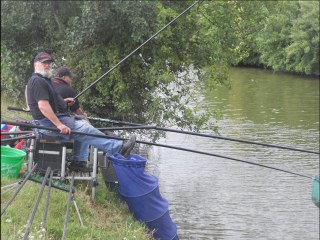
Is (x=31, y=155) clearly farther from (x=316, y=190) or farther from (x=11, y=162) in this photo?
(x=316, y=190)

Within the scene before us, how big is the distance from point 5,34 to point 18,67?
0.71m

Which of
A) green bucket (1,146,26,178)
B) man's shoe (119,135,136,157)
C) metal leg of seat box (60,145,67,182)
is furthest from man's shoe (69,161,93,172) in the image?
green bucket (1,146,26,178)

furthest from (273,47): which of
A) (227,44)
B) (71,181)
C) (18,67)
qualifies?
(71,181)

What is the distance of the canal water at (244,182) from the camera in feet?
41.6

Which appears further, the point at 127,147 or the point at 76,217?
the point at 76,217

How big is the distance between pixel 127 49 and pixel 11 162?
21.3 ft

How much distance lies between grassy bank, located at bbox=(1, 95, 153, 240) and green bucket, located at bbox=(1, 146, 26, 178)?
19cm

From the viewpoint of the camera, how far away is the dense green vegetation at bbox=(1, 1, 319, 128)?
12617mm

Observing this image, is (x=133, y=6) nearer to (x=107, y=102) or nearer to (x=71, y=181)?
(x=107, y=102)

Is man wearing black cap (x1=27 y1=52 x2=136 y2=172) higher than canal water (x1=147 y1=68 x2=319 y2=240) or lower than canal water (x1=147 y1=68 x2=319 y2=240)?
higher

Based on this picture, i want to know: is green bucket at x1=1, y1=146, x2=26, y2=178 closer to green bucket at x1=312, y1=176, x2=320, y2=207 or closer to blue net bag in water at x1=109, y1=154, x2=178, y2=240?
blue net bag in water at x1=109, y1=154, x2=178, y2=240

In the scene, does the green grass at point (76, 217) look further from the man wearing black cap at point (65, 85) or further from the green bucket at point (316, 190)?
the green bucket at point (316, 190)

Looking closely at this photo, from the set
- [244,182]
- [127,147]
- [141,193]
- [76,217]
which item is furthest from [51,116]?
[244,182]

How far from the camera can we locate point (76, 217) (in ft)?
28.2
